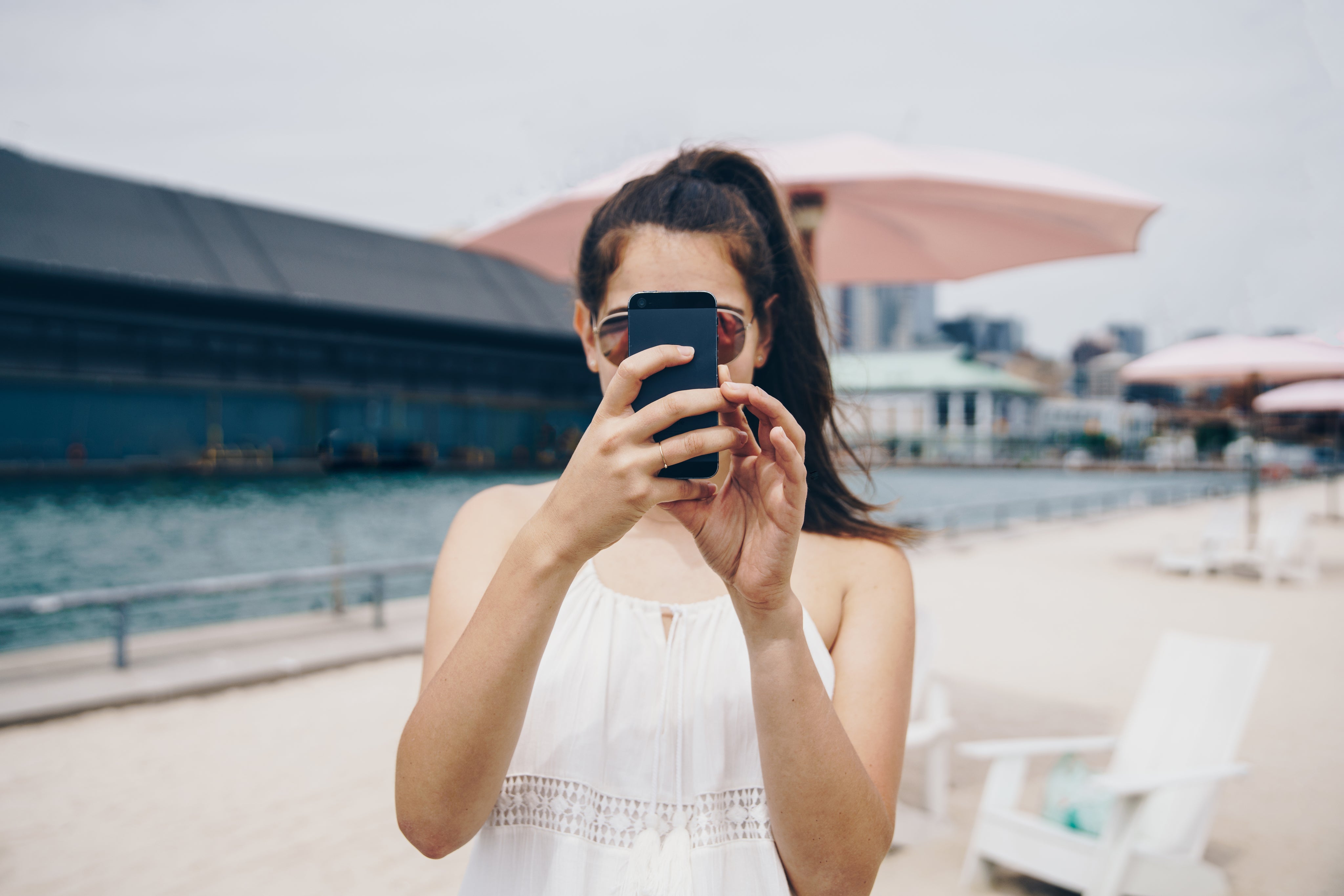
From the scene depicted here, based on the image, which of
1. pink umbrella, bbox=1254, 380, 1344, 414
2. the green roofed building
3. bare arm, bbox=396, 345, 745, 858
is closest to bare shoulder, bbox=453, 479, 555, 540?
bare arm, bbox=396, 345, 745, 858

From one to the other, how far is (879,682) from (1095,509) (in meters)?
22.2

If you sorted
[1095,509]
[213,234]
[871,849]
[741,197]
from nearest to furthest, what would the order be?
[871,849]
[741,197]
[1095,509]
[213,234]

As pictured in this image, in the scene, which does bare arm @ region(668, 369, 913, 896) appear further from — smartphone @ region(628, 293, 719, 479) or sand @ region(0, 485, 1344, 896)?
sand @ region(0, 485, 1344, 896)

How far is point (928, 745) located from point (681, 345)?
11.4ft

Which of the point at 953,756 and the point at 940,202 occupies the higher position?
the point at 940,202

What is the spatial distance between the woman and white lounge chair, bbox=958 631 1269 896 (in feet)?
7.10

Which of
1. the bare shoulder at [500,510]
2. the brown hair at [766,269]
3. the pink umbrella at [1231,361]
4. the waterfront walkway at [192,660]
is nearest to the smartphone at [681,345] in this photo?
the brown hair at [766,269]

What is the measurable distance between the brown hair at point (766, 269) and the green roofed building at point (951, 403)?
1872 inches

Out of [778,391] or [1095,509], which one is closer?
[778,391]

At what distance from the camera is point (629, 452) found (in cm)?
90

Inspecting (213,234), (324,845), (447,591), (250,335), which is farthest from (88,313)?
(447,591)

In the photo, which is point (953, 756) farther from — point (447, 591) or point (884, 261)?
point (447, 591)

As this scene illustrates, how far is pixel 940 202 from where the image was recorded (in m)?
4.33

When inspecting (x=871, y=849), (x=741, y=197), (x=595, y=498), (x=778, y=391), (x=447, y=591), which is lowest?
(x=871, y=849)
